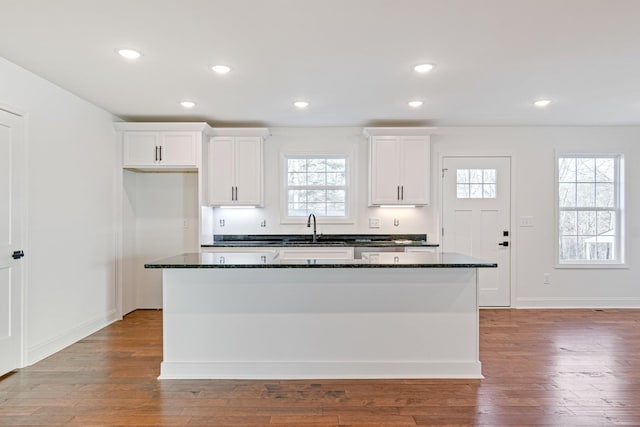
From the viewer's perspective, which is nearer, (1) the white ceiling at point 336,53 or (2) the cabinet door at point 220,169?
(1) the white ceiling at point 336,53

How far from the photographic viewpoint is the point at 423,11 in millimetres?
2270

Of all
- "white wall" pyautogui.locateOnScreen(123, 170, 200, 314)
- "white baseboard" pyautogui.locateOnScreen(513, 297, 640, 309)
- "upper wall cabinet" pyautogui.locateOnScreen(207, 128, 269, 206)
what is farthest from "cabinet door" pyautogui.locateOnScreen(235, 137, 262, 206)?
"white baseboard" pyautogui.locateOnScreen(513, 297, 640, 309)

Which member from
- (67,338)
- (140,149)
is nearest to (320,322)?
(67,338)

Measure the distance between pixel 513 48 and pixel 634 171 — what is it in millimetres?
3760

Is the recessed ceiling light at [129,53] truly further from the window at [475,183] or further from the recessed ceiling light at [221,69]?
the window at [475,183]

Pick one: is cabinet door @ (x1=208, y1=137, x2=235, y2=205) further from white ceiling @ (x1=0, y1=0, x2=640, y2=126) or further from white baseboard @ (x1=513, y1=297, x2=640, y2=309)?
white baseboard @ (x1=513, y1=297, x2=640, y2=309)

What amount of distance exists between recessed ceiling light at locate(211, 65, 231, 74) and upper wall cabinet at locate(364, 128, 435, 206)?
218cm

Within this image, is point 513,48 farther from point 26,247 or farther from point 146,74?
point 26,247

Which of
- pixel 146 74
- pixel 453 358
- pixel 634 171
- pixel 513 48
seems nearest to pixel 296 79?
pixel 146 74

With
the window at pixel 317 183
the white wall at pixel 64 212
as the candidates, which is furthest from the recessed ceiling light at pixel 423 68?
the white wall at pixel 64 212

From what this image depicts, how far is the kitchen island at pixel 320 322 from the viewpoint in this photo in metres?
2.91

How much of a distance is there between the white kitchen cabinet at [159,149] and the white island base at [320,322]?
2.14 meters

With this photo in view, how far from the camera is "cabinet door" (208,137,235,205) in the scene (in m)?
4.90

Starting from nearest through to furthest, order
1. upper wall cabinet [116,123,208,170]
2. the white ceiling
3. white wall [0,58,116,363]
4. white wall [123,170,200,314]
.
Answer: the white ceiling
white wall [0,58,116,363]
upper wall cabinet [116,123,208,170]
white wall [123,170,200,314]
